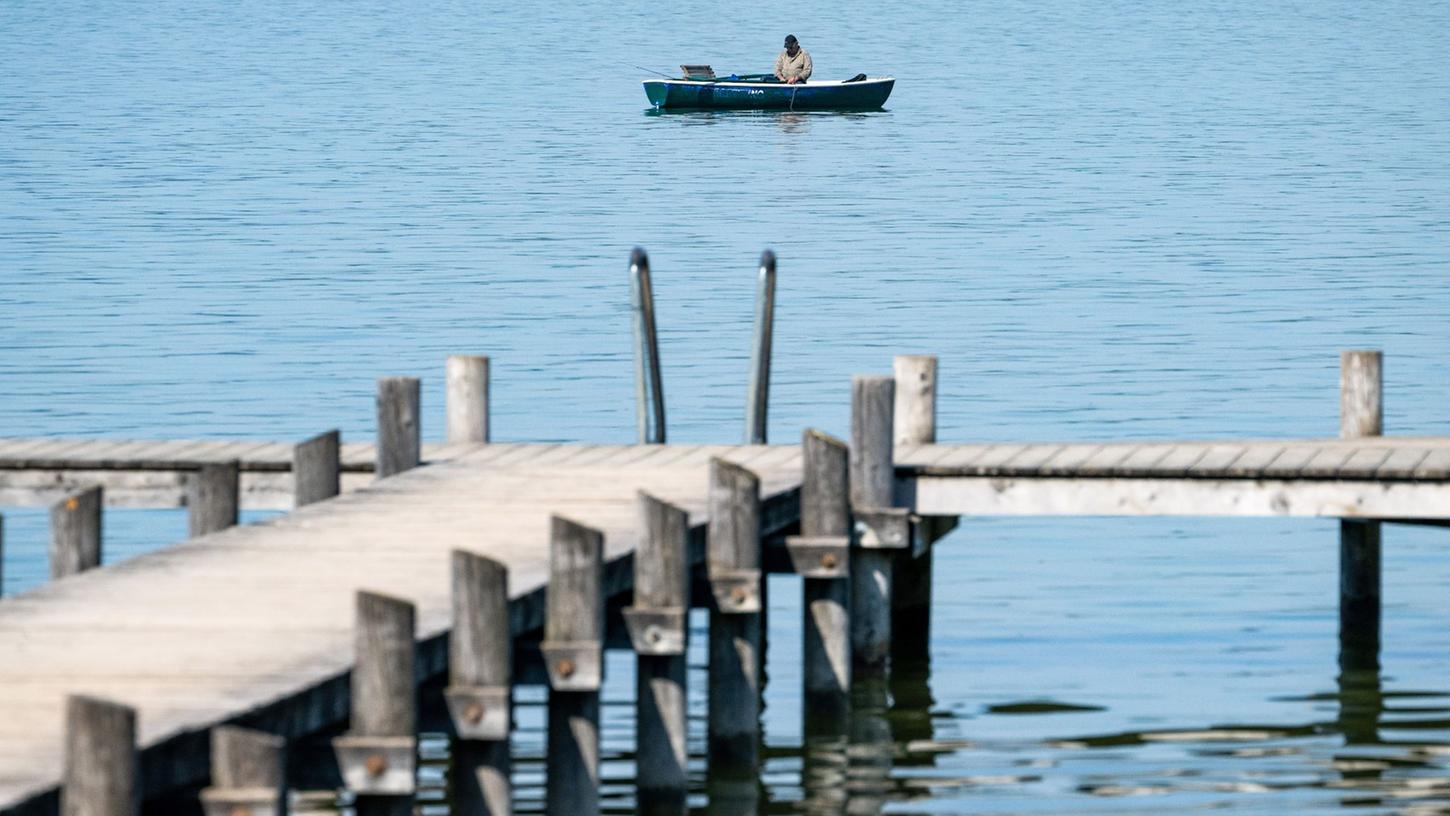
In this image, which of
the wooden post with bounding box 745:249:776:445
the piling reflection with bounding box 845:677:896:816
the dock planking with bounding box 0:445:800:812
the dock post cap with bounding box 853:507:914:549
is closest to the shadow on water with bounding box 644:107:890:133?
the wooden post with bounding box 745:249:776:445

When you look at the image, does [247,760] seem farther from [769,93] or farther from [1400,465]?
[769,93]

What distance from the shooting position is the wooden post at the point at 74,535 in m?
12.3

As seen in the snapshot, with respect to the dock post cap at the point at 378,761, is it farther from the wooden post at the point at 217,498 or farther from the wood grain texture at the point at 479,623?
the wooden post at the point at 217,498

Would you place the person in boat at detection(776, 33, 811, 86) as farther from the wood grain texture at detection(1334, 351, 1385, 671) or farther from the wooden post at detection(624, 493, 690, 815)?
the wooden post at detection(624, 493, 690, 815)

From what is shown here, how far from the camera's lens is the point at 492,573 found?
9578mm

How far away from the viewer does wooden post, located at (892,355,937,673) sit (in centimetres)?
1496

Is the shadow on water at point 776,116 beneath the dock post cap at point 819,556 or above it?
above

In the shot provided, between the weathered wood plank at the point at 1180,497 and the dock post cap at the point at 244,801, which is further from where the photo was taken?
the weathered wood plank at the point at 1180,497

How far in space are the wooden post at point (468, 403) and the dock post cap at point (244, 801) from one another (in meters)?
7.39

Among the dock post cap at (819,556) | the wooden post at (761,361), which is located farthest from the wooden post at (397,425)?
the wooden post at (761,361)

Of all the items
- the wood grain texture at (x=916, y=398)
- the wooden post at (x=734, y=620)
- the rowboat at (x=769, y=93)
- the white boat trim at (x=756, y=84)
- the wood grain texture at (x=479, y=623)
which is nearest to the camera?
the wood grain texture at (x=479, y=623)

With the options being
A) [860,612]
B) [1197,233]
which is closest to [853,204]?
[1197,233]

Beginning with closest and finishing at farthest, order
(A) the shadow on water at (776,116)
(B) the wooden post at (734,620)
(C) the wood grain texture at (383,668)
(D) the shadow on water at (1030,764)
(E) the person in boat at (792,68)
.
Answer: (C) the wood grain texture at (383,668) < (B) the wooden post at (734,620) < (D) the shadow on water at (1030,764) < (E) the person in boat at (792,68) < (A) the shadow on water at (776,116)

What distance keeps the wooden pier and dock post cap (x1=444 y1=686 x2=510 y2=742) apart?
0.04 feet
